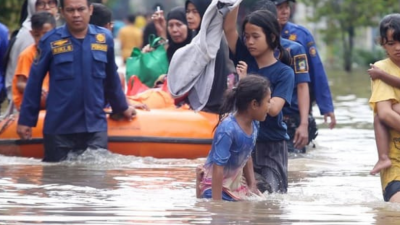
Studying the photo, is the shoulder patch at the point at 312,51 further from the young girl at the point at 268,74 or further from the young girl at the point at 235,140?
the young girl at the point at 235,140

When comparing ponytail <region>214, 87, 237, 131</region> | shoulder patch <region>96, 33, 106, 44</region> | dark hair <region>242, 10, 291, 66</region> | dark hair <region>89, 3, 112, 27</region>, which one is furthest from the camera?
dark hair <region>89, 3, 112, 27</region>

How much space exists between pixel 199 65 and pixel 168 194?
3.22 feet

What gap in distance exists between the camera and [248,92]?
8.14m

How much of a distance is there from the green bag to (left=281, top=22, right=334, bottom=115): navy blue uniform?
7.48 ft

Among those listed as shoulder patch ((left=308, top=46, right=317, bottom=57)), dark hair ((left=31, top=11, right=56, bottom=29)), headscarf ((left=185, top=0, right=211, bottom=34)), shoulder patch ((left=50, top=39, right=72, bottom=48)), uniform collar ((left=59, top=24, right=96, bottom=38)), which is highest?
headscarf ((left=185, top=0, right=211, bottom=34))

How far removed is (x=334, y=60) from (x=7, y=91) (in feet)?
74.4

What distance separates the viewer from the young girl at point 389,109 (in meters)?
8.31

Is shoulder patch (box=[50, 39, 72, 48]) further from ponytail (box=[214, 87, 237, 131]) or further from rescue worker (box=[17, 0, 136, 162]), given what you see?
ponytail (box=[214, 87, 237, 131])

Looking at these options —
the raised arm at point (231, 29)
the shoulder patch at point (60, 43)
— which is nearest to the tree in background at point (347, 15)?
the shoulder patch at point (60, 43)

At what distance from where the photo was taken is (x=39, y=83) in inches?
446

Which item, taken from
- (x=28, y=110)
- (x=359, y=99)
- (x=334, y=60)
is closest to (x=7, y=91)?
(x=28, y=110)

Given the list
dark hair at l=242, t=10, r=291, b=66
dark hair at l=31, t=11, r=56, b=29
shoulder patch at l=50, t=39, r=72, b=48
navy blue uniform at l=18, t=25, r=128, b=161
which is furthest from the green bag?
dark hair at l=242, t=10, r=291, b=66

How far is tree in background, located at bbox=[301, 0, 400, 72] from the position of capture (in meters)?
29.2

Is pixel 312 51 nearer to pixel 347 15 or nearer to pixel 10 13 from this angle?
pixel 10 13
